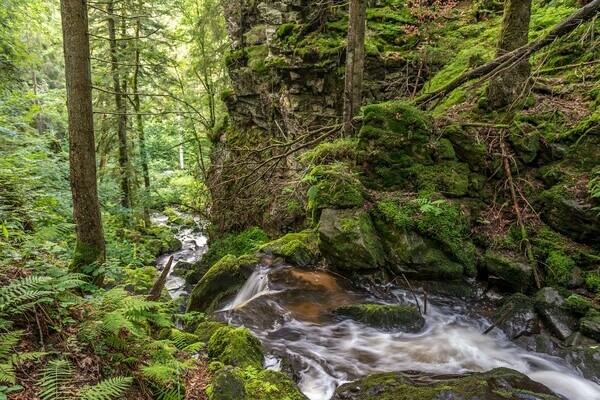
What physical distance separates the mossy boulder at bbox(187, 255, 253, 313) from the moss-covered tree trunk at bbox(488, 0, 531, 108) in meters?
6.96

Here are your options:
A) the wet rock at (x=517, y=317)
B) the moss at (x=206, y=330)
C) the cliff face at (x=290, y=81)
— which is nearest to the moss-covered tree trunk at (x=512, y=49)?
the cliff face at (x=290, y=81)

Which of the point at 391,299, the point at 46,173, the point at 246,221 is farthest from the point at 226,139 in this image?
the point at 391,299

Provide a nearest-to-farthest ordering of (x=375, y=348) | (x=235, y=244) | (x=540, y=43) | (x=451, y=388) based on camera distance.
Result: (x=451, y=388) < (x=375, y=348) < (x=540, y=43) < (x=235, y=244)

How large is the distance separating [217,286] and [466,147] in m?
6.28

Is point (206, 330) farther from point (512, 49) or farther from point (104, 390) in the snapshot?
point (512, 49)

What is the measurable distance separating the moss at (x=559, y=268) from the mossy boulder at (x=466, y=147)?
2.25 meters

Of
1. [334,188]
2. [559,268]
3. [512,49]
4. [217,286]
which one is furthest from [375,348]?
[512,49]

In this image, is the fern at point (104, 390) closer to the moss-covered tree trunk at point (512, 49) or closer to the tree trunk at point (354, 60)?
the tree trunk at point (354, 60)

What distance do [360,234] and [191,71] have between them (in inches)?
691

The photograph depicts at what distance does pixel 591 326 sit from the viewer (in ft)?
15.4

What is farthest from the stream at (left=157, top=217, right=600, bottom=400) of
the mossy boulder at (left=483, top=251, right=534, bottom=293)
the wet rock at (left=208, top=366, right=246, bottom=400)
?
the wet rock at (left=208, top=366, right=246, bottom=400)

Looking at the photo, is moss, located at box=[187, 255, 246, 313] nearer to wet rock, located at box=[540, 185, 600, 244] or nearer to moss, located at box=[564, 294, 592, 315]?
moss, located at box=[564, 294, 592, 315]

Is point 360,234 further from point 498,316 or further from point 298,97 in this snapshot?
point 298,97

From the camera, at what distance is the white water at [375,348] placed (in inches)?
178
